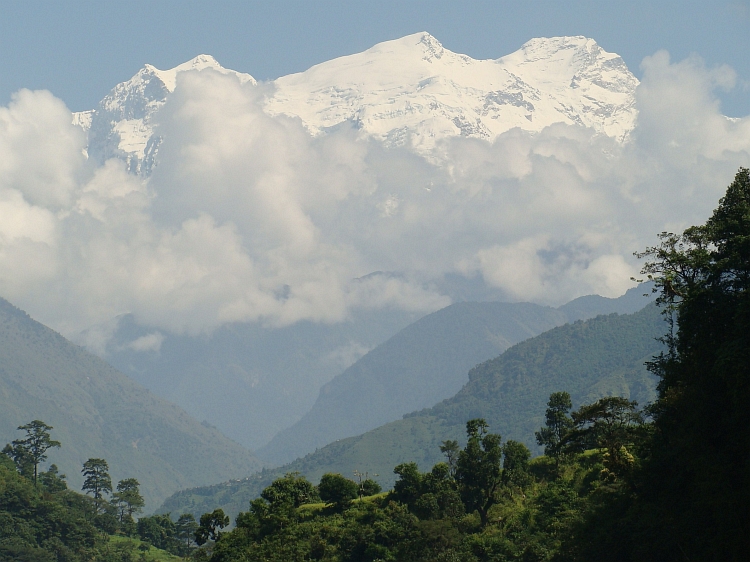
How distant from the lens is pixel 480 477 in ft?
420

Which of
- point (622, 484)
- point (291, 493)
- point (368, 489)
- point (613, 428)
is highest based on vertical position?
point (291, 493)

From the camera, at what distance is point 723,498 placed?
199 ft

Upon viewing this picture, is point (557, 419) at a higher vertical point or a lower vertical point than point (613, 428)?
higher

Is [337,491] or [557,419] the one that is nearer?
[557,419]

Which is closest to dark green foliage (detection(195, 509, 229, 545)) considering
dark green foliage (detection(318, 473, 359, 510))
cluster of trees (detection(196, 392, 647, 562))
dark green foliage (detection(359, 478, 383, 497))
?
cluster of trees (detection(196, 392, 647, 562))

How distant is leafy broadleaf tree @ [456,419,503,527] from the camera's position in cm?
12750

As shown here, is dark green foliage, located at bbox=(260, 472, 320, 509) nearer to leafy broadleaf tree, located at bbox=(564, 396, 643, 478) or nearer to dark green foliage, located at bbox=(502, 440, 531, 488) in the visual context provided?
dark green foliage, located at bbox=(502, 440, 531, 488)

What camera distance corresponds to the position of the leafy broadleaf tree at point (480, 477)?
127500mm

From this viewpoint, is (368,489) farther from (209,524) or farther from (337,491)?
(209,524)

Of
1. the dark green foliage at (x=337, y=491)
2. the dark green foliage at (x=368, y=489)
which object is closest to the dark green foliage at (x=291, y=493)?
the dark green foliage at (x=337, y=491)

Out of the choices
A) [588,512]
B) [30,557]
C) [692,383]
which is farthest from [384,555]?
[30,557]

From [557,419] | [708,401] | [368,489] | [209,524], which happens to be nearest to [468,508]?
[557,419]

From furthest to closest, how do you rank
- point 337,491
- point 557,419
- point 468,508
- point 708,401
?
point 337,491 → point 557,419 → point 468,508 → point 708,401

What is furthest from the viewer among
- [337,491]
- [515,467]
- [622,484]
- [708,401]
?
[337,491]
